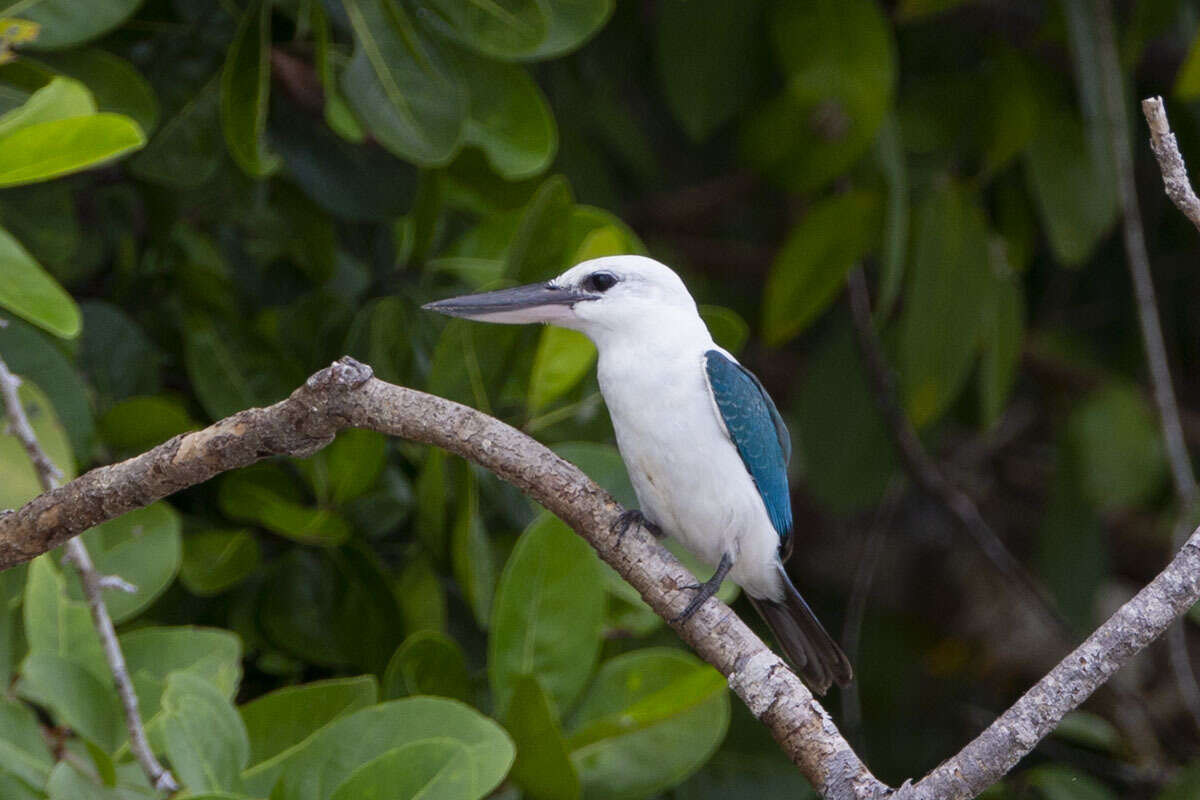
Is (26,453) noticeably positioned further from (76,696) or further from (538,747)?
(538,747)

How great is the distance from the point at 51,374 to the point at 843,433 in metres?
2.47

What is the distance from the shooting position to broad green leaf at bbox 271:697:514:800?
6.08 ft

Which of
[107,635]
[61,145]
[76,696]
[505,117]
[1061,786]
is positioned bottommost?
[1061,786]

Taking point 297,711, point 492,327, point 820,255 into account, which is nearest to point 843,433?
point 820,255

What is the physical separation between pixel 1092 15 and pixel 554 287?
188cm

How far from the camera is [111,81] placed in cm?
250

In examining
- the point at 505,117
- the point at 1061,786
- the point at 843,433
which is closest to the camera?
the point at 505,117

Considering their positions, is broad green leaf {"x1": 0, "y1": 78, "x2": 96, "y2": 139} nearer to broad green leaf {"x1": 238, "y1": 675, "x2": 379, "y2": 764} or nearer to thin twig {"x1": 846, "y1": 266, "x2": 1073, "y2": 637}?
broad green leaf {"x1": 238, "y1": 675, "x2": 379, "y2": 764}

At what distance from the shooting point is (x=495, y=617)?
219cm

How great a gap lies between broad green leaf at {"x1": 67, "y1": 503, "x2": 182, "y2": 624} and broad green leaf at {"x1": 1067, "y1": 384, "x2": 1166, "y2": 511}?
112 inches

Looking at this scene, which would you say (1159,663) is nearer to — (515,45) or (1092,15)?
(1092,15)

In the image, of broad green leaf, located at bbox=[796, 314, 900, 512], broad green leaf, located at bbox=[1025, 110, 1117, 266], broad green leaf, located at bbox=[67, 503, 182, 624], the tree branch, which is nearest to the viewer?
the tree branch

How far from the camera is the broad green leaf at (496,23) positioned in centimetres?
248

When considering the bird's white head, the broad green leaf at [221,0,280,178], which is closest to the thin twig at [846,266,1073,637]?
the bird's white head
